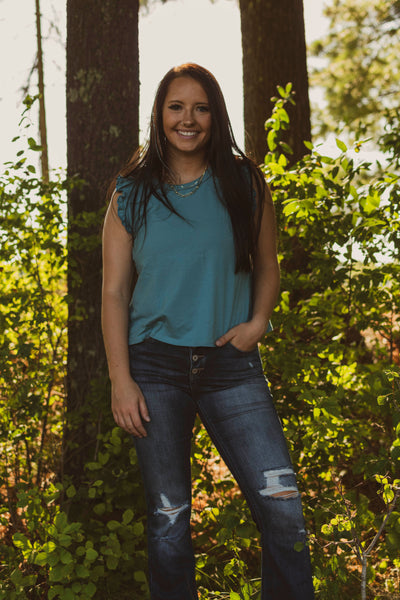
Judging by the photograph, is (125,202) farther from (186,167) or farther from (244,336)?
(244,336)

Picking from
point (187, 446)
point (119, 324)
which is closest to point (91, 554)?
point (187, 446)

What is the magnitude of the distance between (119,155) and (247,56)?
2.10 m

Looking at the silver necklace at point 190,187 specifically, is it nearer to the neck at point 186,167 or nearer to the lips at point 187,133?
the neck at point 186,167

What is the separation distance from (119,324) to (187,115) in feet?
2.75

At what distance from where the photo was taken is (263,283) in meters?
2.43

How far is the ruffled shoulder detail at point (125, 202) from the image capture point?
2316mm

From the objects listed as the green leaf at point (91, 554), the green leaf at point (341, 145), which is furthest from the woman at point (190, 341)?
the green leaf at point (341, 145)

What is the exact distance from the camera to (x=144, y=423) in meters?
2.23

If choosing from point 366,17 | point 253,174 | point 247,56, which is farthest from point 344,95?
point 253,174

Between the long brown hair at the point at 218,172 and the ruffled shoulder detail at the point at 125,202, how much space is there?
12 millimetres

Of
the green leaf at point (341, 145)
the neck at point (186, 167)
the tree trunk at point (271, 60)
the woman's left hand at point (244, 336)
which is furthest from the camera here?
the tree trunk at point (271, 60)

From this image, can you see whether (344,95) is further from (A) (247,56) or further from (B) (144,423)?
(B) (144,423)

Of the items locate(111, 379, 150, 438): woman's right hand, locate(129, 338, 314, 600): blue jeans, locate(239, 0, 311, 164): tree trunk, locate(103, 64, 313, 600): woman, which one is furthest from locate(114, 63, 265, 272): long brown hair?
locate(239, 0, 311, 164): tree trunk

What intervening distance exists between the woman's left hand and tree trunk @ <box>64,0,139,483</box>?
1.44 metres
